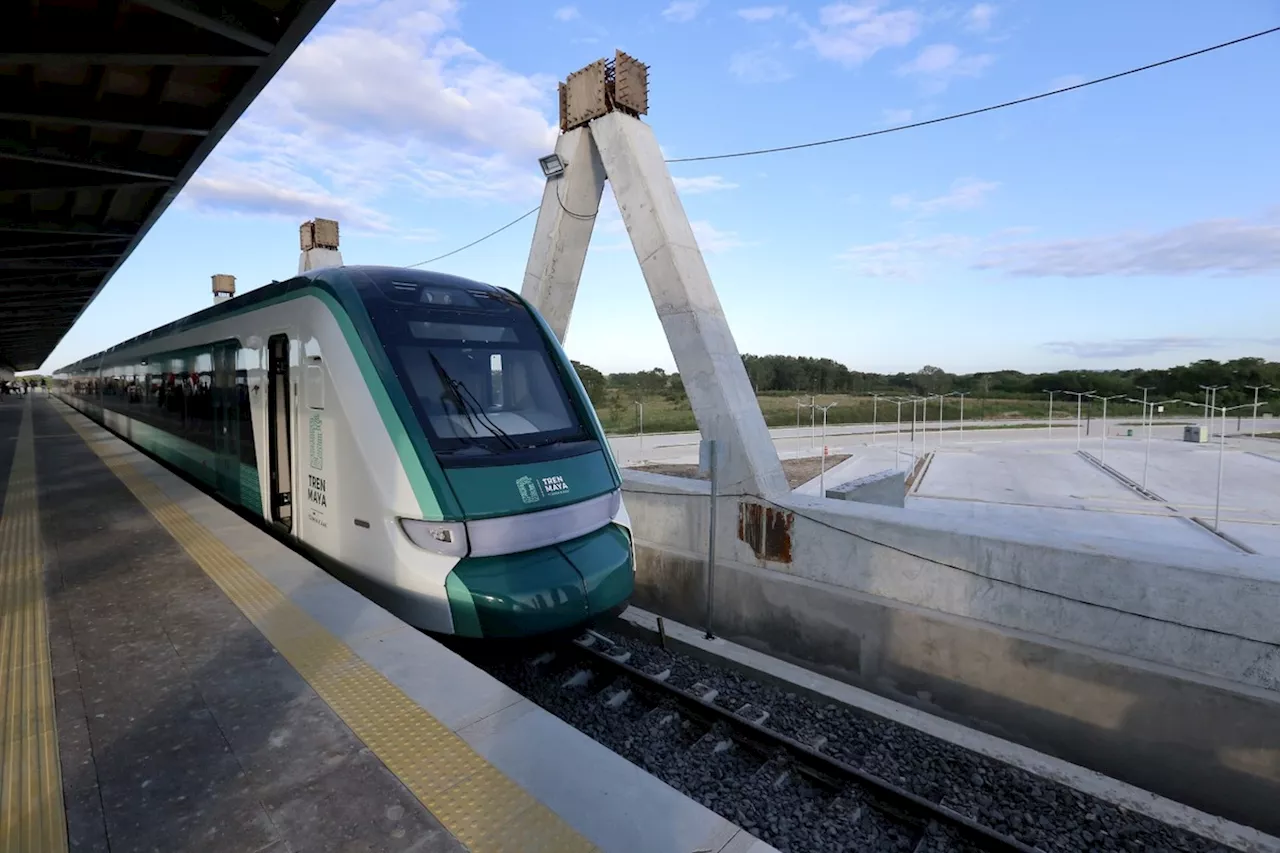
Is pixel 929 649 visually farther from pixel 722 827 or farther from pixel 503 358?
pixel 503 358

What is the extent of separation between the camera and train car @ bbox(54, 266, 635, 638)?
4262 mm

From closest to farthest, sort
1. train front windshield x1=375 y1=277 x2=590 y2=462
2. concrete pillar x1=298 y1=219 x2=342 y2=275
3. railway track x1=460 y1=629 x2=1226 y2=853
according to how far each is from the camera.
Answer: railway track x1=460 y1=629 x2=1226 y2=853
train front windshield x1=375 y1=277 x2=590 y2=462
concrete pillar x1=298 y1=219 x2=342 y2=275

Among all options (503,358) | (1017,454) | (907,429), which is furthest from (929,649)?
(907,429)

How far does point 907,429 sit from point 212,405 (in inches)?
1881

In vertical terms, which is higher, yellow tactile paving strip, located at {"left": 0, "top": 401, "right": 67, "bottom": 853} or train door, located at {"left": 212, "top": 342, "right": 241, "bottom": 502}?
train door, located at {"left": 212, "top": 342, "right": 241, "bottom": 502}

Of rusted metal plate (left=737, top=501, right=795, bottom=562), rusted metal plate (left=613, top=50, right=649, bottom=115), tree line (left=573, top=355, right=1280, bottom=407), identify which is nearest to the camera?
rusted metal plate (left=737, top=501, right=795, bottom=562)

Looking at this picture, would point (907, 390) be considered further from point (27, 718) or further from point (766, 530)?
point (27, 718)

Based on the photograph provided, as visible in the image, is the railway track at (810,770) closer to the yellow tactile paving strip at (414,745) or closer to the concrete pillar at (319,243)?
the yellow tactile paving strip at (414,745)

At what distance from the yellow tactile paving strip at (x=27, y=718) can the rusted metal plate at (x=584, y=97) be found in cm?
769

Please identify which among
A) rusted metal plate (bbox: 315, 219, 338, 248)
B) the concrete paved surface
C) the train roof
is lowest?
the concrete paved surface

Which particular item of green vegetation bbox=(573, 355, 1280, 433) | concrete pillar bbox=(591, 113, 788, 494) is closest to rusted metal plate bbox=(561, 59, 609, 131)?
concrete pillar bbox=(591, 113, 788, 494)

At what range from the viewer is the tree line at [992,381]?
7231 cm

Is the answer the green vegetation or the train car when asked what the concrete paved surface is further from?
the green vegetation

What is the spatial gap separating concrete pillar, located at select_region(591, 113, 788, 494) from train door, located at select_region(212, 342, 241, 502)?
189 inches
